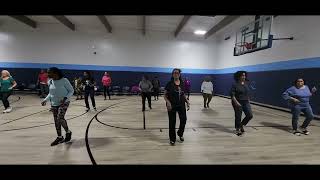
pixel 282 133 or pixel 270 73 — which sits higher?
pixel 270 73

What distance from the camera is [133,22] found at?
52.9 feet

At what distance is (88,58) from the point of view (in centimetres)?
1791

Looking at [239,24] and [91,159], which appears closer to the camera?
[91,159]

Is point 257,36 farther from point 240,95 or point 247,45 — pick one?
point 240,95

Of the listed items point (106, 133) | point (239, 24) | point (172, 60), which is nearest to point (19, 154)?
point (106, 133)

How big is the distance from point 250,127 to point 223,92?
1152 cm

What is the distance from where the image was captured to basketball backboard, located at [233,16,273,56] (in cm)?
1071

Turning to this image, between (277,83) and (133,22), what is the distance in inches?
395

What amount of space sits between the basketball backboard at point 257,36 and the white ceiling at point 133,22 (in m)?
2.09

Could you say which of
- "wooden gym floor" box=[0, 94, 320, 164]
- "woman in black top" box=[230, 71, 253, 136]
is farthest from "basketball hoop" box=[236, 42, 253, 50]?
"woman in black top" box=[230, 71, 253, 136]

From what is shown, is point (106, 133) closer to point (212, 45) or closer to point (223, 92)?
point (223, 92)

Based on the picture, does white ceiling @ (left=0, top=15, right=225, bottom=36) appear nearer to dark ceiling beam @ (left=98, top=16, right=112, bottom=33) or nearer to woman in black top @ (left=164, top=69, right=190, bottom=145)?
dark ceiling beam @ (left=98, top=16, right=112, bottom=33)

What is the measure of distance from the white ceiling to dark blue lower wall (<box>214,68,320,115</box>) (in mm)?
4592

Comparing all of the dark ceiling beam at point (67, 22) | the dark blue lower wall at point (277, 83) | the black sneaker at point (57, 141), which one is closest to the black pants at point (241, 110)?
the black sneaker at point (57, 141)
